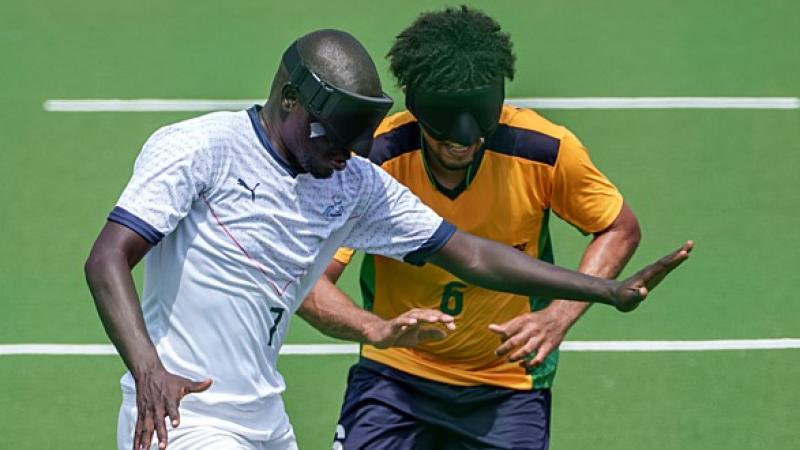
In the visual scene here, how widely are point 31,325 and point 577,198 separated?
3738 mm

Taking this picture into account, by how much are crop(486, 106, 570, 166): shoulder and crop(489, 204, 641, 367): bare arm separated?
1.28ft

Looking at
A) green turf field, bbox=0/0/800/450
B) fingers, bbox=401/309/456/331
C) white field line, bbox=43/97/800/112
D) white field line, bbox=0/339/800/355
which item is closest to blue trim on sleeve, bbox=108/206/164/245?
fingers, bbox=401/309/456/331

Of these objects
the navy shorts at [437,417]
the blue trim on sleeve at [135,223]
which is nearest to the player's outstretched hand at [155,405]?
the blue trim on sleeve at [135,223]

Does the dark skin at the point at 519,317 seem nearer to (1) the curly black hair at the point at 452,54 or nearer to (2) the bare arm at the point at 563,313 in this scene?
(2) the bare arm at the point at 563,313

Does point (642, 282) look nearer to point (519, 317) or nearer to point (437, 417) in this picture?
point (519, 317)

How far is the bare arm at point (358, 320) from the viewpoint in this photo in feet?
17.6

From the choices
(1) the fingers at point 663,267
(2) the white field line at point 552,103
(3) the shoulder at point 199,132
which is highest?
(3) the shoulder at point 199,132

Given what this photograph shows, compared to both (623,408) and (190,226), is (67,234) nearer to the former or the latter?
(623,408)

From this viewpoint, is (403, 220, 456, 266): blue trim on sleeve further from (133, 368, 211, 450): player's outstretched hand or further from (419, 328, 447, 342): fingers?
(133, 368, 211, 450): player's outstretched hand

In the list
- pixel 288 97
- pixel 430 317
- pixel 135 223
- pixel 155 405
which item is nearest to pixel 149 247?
pixel 135 223

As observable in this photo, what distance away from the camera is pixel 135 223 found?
4609mm

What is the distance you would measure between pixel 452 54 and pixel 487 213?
62cm

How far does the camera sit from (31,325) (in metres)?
8.62

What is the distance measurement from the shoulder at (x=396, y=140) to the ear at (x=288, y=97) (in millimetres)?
1027
